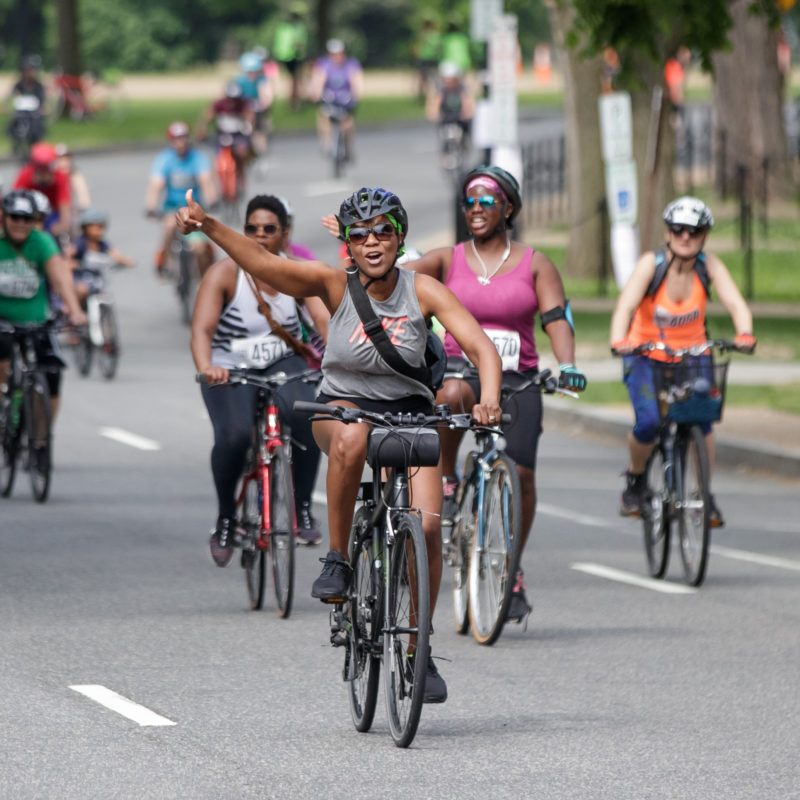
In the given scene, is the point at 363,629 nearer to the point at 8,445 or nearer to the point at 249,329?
the point at 249,329

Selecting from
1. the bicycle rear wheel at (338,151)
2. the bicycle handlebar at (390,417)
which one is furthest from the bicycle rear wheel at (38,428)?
the bicycle rear wheel at (338,151)

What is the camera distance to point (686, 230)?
1084 centimetres

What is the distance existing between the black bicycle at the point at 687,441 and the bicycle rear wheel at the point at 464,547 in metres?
1.43

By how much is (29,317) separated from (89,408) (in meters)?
4.73

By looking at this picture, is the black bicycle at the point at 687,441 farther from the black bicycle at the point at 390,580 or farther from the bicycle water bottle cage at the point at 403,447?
the bicycle water bottle cage at the point at 403,447

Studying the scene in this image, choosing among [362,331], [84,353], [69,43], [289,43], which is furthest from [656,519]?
[69,43]

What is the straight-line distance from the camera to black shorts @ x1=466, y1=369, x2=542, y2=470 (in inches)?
384

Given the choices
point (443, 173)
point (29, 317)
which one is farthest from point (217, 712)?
point (443, 173)

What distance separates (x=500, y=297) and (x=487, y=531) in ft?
3.34

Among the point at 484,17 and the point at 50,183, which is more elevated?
the point at 484,17

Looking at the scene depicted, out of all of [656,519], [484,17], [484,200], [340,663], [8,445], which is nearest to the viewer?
[340,663]

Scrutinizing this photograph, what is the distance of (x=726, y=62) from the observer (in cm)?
3384

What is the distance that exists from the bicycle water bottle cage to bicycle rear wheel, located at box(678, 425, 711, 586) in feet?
11.4

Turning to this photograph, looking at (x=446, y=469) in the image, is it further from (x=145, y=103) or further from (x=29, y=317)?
(x=145, y=103)
